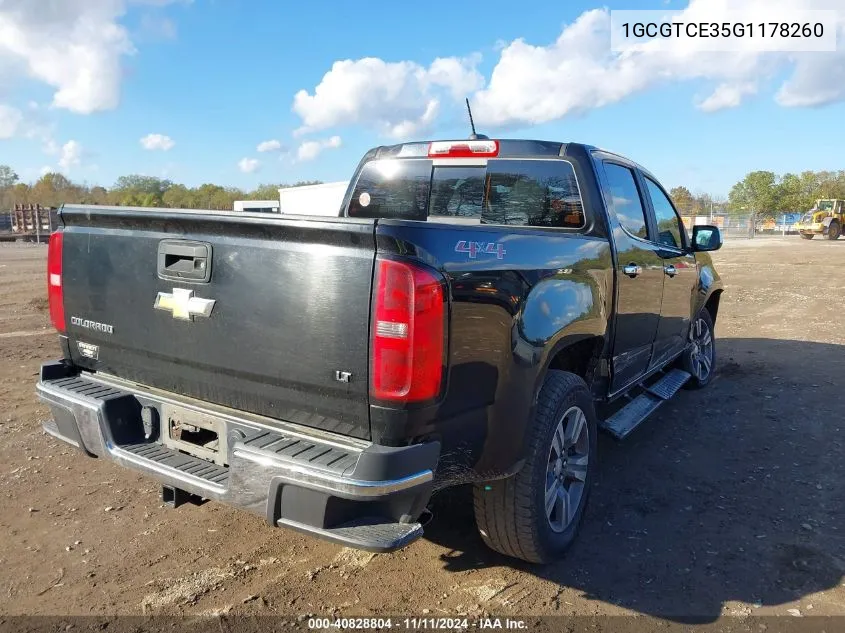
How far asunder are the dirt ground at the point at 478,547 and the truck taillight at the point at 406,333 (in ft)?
3.67

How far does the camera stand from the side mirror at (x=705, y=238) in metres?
5.30

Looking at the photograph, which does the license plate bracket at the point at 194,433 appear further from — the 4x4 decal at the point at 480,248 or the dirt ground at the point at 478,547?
the 4x4 decal at the point at 480,248

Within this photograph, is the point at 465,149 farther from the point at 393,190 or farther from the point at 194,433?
the point at 194,433

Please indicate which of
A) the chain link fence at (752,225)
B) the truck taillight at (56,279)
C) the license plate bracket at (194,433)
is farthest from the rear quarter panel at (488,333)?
the chain link fence at (752,225)

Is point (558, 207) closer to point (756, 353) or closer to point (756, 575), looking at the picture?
point (756, 575)

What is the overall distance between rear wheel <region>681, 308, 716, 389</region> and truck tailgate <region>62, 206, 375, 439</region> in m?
4.34

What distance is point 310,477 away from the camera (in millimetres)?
2227

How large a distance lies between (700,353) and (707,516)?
9.50 feet

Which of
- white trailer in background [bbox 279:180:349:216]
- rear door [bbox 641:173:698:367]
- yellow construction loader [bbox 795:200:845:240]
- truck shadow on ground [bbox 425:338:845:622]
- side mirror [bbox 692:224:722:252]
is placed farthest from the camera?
yellow construction loader [bbox 795:200:845:240]

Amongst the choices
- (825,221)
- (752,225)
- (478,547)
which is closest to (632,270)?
(478,547)

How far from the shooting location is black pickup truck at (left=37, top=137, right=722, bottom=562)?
225 cm

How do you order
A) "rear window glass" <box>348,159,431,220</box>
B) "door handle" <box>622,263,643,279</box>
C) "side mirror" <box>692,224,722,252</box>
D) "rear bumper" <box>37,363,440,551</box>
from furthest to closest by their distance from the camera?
"side mirror" <box>692,224,722,252</box>, "rear window glass" <box>348,159,431,220</box>, "door handle" <box>622,263,643,279</box>, "rear bumper" <box>37,363,440,551</box>

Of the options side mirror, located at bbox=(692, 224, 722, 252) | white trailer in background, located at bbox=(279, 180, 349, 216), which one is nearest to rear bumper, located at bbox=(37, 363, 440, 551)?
side mirror, located at bbox=(692, 224, 722, 252)

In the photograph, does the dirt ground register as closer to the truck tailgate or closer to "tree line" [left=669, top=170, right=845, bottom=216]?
the truck tailgate
